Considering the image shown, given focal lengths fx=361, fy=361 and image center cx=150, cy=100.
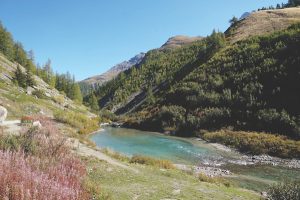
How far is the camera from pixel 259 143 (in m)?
47.4

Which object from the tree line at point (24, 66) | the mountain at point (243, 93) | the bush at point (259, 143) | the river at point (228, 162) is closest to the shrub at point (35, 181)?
the river at point (228, 162)

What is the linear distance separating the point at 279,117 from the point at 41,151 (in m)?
51.2

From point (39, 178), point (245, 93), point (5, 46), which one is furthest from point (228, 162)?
point (5, 46)

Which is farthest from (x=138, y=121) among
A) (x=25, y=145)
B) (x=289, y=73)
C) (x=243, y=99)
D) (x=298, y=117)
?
(x=25, y=145)

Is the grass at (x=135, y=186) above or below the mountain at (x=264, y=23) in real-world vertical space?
below

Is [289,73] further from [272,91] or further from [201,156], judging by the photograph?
[201,156]

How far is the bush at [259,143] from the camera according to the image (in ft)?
142

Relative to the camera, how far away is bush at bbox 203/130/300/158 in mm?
43281

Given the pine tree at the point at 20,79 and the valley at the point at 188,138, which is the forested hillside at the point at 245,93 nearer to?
the valley at the point at 188,138

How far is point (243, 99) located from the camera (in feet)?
225

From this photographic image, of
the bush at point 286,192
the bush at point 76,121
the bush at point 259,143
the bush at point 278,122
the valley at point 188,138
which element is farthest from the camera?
the bush at point 76,121

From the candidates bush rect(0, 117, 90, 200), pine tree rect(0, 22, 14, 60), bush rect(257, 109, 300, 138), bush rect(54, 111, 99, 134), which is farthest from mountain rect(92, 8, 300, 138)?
pine tree rect(0, 22, 14, 60)

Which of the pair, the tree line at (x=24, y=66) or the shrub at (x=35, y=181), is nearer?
the shrub at (x=35, y=181)

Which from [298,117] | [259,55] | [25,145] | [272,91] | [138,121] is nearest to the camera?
[25,145]
